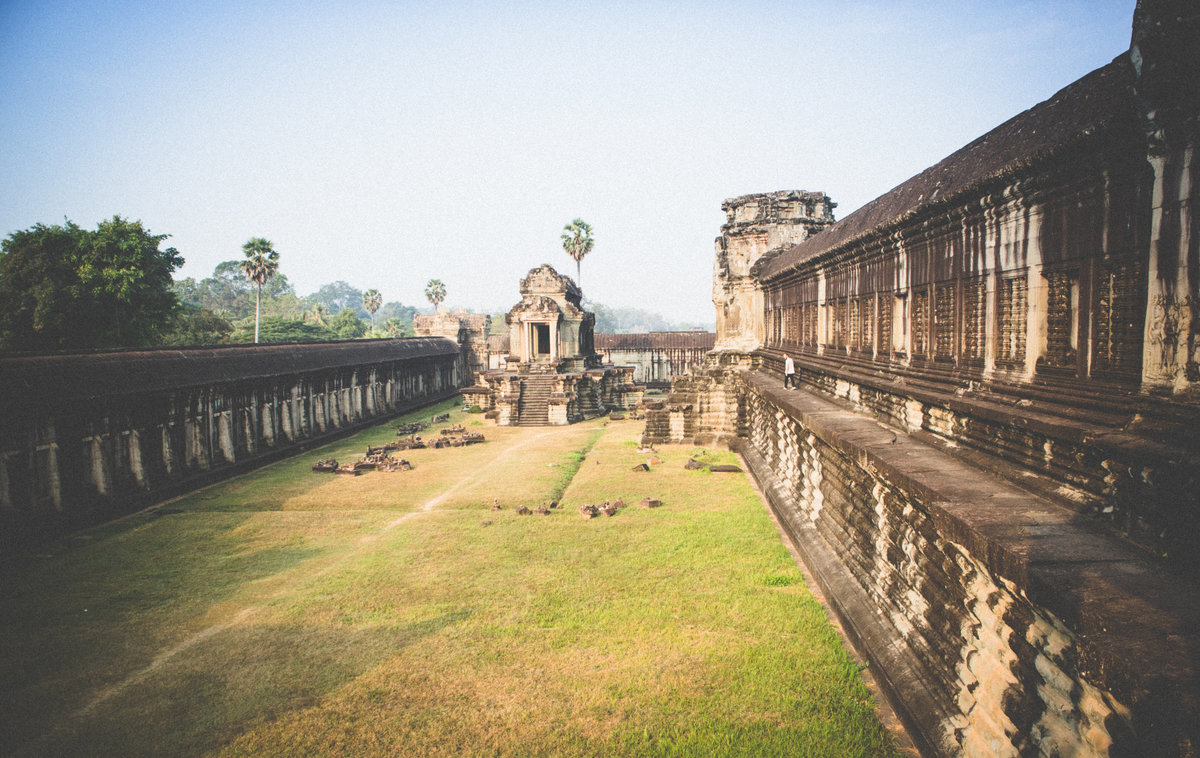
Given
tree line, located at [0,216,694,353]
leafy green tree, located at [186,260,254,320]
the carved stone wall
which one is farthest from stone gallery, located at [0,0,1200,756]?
leafy green tree, located at [186,260,254,320]

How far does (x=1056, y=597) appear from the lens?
9.37 ft

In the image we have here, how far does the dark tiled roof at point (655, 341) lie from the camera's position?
37.9 meters

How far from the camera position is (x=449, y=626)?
7.13 meters

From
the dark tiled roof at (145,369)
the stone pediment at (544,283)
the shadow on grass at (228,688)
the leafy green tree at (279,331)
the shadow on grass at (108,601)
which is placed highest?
the stone pediment at (544,283)

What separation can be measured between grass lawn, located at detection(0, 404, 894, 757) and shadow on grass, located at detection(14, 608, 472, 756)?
0.02 metres

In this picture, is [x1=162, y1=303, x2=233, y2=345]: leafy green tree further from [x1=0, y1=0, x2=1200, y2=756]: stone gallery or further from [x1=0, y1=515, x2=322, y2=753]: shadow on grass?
[x1=0, y1=515, x2=322, y2=753]: shadow on grass

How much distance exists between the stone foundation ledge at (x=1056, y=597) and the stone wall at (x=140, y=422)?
44.1 ft

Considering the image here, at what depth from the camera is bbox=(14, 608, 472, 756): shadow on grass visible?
17.4 ft

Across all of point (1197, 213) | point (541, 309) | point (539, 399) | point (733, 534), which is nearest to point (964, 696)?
point (1197, 213)

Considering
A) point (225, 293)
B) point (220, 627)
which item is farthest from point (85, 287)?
point (225, 293)

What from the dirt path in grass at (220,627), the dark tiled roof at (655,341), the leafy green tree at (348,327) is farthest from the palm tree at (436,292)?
the dirt path in grass at (220,627)

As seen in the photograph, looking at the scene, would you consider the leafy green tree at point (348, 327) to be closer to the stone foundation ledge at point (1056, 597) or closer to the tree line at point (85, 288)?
the tree line at point (85, 288)

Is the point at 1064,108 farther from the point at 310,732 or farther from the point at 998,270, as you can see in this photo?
the point at 310,732

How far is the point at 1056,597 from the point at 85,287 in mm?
32549
